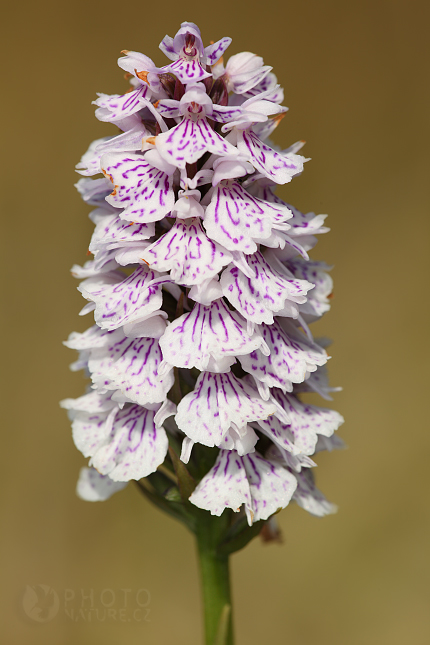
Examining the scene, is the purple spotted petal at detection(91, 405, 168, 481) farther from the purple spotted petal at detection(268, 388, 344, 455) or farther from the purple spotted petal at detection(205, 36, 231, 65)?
the purple spotted petal at detection(205, 36, 231, 65)

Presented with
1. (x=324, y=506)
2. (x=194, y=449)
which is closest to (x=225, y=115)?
(x=194, y=449)

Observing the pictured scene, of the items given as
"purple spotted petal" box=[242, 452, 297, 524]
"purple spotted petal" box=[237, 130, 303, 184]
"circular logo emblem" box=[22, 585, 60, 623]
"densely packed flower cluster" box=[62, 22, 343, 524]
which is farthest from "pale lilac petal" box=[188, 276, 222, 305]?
"circular logo emblem" box=[22, 585, 60, 623]

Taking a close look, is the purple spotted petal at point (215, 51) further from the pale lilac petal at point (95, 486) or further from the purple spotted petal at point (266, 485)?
the pale lilac petal at point (95, 486)

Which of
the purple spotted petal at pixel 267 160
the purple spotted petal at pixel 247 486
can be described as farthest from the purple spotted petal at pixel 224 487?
the purple spotted petal at pixel 267 160

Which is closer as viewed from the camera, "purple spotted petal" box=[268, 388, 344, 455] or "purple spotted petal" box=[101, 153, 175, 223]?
"purple spotted petal" box=[101, 153, 175, 223]

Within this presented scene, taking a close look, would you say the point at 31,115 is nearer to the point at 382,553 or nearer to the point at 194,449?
the point at 194,449

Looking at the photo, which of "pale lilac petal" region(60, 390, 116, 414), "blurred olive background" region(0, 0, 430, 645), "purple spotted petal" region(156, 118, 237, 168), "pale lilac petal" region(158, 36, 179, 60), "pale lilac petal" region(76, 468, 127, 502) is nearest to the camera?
"purple spotted petal" region(156, 118, 237, 168)
